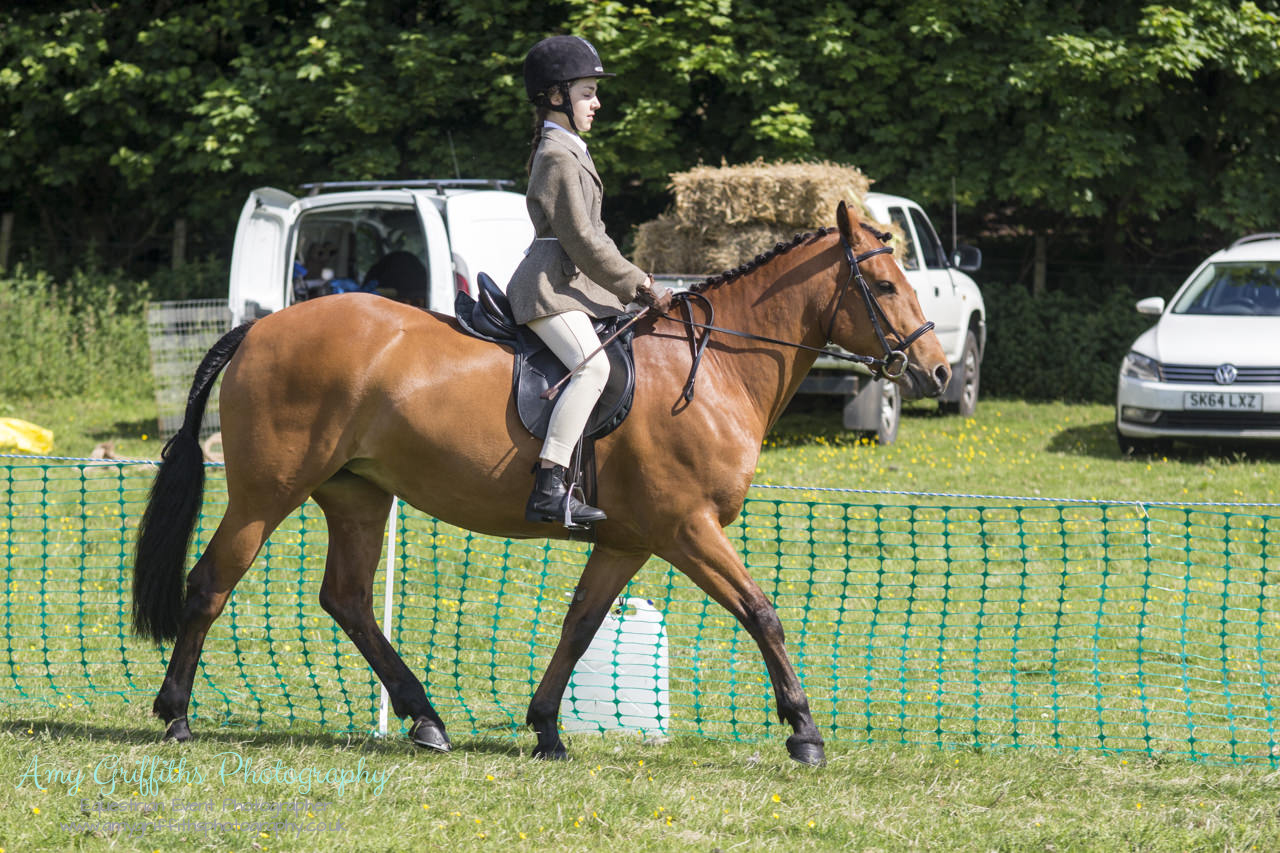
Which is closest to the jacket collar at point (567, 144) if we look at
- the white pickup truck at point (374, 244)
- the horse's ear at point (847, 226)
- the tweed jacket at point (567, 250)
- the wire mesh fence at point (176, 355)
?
the tweed jacket at point (567, 250)

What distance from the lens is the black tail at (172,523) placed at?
5855 mm

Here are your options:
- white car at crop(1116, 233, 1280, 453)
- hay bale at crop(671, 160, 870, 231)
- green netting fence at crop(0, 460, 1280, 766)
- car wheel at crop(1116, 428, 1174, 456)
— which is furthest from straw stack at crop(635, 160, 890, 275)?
green netting fence at crop(0, 460, 1280, 766)

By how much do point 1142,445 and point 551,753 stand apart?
8.95 m

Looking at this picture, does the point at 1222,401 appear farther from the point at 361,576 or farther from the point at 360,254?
the point at 361,576

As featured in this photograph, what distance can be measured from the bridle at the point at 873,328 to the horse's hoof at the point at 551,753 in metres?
1.52

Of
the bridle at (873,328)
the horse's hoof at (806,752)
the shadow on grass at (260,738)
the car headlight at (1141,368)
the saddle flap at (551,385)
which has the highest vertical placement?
the bridle at (873,328)

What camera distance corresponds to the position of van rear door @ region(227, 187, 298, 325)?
12617mm

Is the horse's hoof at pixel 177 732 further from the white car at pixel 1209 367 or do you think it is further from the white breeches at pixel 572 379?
the white car at pixel 1209 367

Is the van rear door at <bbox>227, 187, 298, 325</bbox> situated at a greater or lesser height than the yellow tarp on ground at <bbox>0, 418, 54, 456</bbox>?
greater

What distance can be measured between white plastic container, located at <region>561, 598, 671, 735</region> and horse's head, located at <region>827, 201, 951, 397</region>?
5.19 feet

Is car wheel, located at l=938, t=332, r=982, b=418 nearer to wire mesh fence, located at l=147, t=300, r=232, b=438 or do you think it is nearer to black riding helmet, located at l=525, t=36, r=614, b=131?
wire mesh fence, located at l=147, t=300, r=232, b=438

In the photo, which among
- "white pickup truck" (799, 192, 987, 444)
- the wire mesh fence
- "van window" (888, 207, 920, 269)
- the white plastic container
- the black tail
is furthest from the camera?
"van window" (888, 207, 920, 269)

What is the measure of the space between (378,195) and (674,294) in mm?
6890

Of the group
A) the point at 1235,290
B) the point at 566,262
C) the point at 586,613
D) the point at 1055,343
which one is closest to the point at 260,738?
the point at 586,613
